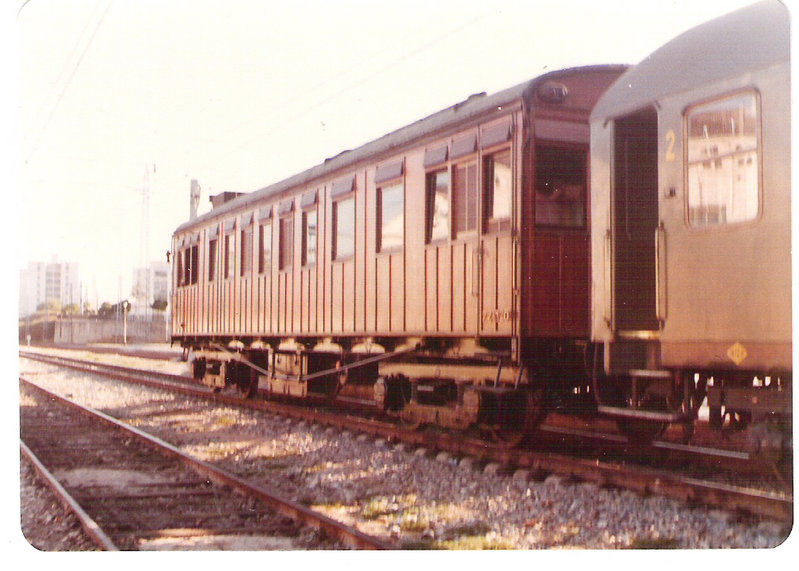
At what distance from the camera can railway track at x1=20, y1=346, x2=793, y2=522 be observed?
16.4ft

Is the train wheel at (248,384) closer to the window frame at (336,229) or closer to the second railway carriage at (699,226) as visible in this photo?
the window frame at (336,229)

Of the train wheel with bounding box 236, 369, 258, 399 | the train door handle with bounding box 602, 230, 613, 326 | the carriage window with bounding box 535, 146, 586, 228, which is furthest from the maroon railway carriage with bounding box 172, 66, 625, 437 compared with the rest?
the train wheel with bounding box 236, 369, 258, 399

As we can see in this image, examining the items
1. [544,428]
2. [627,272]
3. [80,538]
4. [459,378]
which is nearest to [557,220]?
[627,272]

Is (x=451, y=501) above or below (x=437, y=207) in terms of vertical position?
below

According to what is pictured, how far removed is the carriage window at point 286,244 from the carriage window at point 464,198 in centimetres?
344

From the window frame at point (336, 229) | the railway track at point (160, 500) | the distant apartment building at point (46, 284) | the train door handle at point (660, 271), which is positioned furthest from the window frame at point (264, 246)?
the train door handle at point (660, 271)

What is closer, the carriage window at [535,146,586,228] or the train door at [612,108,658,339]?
the train door at [612,108,658,339]

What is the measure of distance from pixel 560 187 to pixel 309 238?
400 cm

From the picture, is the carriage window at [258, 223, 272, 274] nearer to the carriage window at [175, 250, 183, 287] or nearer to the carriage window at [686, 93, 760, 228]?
the carriage window at [175, 250, 183, 287]

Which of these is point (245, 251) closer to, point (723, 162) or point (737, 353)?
point (723, 162)

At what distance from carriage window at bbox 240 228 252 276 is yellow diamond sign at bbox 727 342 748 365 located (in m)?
7.76

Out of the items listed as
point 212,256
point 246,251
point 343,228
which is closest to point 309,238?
point 343,228

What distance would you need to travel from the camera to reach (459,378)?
734 cm

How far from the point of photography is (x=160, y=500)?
19.9ft
